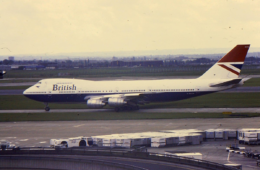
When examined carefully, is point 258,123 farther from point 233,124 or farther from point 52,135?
point 52,135

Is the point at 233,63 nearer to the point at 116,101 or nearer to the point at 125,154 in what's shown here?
the point at 116,101

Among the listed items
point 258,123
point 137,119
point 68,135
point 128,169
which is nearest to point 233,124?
point 258,123

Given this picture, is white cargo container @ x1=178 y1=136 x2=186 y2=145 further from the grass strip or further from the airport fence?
the grass strip

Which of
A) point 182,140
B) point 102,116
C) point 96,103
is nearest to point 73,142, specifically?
point 182,140

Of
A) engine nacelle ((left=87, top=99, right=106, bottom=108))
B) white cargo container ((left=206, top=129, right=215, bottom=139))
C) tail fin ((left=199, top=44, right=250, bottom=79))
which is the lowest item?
white cargo container ((left=206, top=129, right=215, bottom=139))

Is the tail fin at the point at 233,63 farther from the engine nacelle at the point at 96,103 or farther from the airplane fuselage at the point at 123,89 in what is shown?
the engine nacelle at the point at 96,103

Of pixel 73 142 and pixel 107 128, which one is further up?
pixel 107 128

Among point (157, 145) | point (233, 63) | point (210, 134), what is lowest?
point (157, 145)

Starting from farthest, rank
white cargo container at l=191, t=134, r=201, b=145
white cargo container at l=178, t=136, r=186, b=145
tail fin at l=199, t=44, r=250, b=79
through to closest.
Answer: tail fin at l=199, t=44, r=250, b=79
white cargo container at l=191, t=134, r=201, b=145
white cargo container at l=178, t=136, r=186, b=145

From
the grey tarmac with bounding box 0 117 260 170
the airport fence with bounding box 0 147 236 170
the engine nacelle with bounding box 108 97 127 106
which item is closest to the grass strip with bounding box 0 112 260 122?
the engine nacelle with bounding box 108 97 127 106

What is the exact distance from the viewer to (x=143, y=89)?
55812 mm

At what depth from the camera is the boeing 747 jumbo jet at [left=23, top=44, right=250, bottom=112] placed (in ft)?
179

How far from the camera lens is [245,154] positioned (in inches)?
1102

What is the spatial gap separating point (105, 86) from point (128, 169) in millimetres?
36882
